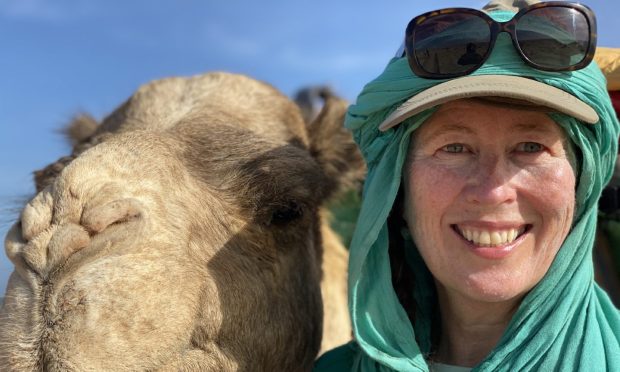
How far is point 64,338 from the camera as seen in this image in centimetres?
241

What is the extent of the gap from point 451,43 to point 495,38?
0.16 meters

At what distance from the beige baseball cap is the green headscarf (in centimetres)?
7

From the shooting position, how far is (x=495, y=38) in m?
2.76

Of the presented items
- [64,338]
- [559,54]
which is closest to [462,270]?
[559,54]

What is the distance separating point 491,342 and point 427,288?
442 mm

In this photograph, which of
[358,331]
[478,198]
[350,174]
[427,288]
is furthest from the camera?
[350,174]

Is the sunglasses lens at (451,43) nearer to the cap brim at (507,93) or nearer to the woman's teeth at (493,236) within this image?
the cap brim at (507,93)

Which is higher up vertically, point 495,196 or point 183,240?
point 495,196

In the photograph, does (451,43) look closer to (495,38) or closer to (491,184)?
(495,38)

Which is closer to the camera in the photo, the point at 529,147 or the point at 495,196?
the point at 495,196

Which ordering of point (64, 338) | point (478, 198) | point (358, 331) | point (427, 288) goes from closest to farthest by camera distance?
point (64, 338), point (478, 198), point (358, 331), point (427, 288)

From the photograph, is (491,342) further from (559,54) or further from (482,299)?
(559,54)

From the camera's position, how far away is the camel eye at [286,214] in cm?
353

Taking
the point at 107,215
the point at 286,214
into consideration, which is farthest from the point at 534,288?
the point at 107,215
